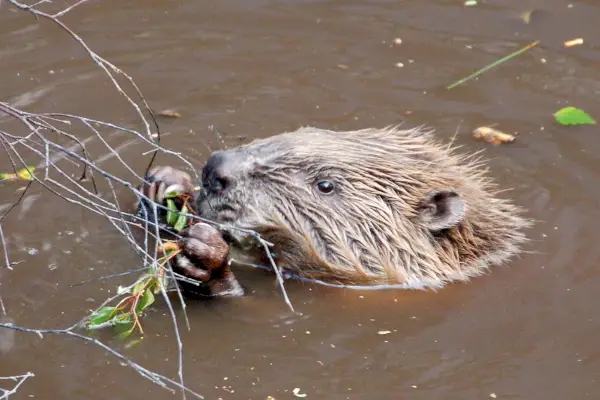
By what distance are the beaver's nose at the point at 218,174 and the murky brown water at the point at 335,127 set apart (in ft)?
1.39

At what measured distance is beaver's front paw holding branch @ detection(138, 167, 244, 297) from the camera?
356 cm

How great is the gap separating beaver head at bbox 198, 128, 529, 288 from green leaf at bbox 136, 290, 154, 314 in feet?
1.62

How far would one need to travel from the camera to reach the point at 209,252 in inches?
140

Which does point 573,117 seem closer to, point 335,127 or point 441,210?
point 335,127

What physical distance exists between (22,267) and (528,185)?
241cm

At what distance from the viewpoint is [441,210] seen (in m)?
3.97

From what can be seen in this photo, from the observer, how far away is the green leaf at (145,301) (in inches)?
136

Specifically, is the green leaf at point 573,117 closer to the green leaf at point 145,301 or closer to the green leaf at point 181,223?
the green leaf at point 181,223

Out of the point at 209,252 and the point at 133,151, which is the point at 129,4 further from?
the point at 209,252

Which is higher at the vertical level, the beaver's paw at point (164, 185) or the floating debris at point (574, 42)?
the floating debris at point (574, 42)

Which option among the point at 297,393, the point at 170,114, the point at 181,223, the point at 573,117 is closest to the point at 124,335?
the point at 181,223

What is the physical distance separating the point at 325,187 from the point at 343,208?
0.38ft

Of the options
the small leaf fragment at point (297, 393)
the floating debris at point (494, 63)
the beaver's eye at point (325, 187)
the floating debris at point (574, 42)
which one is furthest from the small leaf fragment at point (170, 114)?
the floating debris at point (574, 42)

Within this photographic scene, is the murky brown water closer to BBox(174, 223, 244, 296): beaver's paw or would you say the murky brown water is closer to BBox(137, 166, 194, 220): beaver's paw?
BBox(174, 223, 244, 296): beaver's paw
